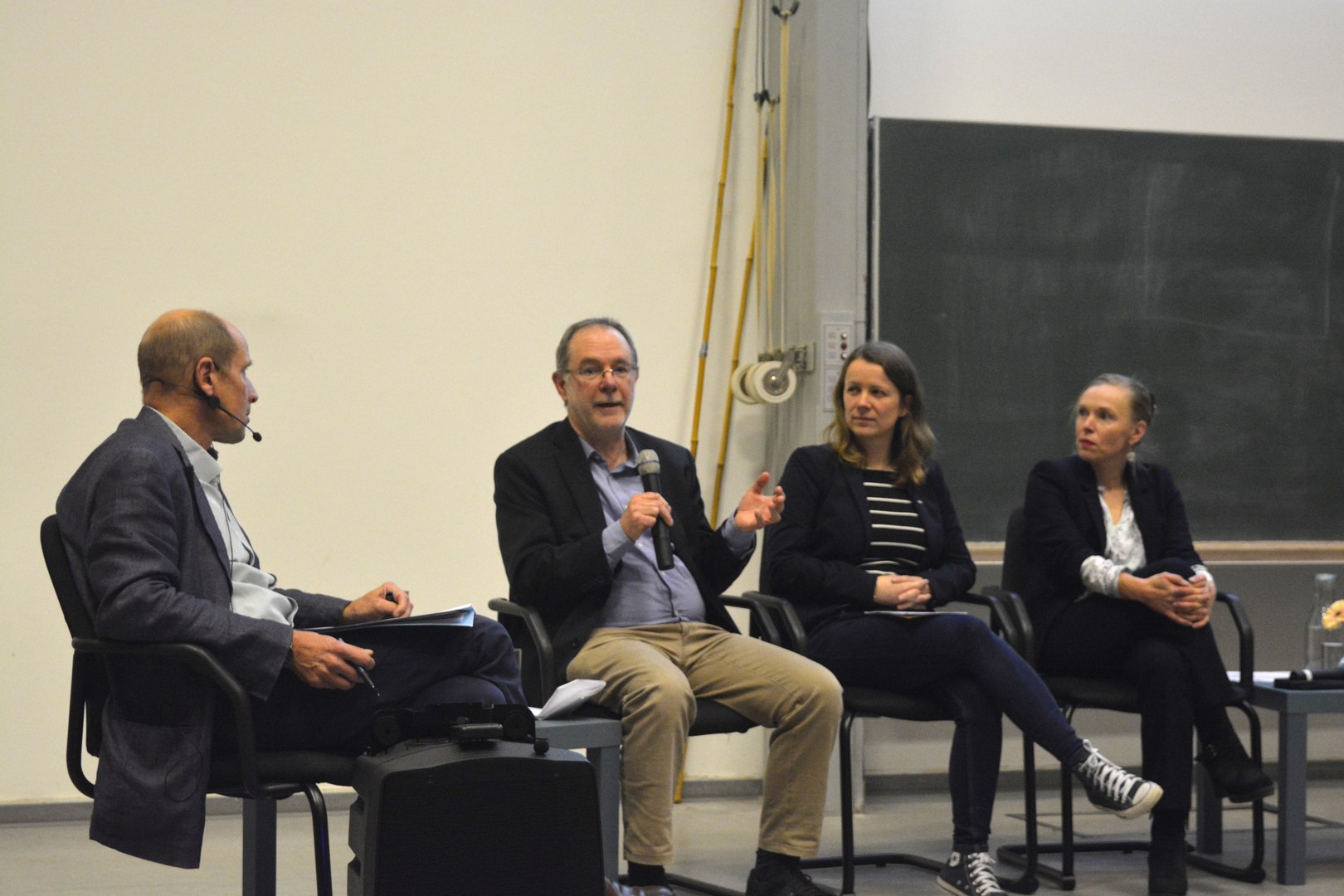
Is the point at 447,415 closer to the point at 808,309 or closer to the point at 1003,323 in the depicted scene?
the point at 808,309

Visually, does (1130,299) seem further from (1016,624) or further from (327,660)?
(327,660)

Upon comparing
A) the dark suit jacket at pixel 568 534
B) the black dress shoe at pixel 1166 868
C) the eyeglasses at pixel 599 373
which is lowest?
the black dress shoe at pixel 1166 868

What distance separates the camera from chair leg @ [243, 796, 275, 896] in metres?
2.26

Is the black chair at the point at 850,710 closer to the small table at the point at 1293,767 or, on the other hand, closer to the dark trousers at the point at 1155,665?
the dark trousers at the point at 1155,665

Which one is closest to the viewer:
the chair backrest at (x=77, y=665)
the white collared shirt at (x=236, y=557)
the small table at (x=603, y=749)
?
the chair backrest at (x=77, y=665)

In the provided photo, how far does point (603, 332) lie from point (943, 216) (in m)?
1.52

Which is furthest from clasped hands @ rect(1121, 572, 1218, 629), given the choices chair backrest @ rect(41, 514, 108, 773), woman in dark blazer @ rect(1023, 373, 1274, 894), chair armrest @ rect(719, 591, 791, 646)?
chair backrest @ rect(41, 514, 108, 773)

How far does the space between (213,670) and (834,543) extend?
1.50 meters

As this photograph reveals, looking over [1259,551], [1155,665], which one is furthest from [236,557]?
[1259,551]

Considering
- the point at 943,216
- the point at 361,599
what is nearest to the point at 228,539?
the point at 361,599

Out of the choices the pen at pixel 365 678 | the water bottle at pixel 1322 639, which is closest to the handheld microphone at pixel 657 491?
the pen at pixel 365 678

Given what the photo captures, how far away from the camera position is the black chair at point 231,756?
1966 millimetres

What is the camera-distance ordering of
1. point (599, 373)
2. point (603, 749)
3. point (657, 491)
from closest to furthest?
point (603, 749)
point (657, 491)
point (599, 373)

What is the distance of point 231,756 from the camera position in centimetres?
208
